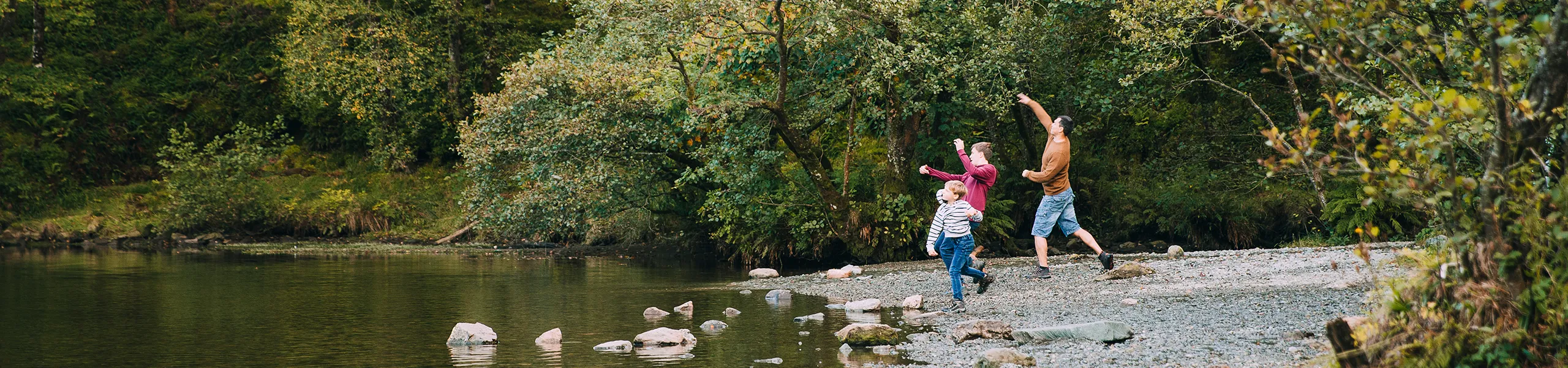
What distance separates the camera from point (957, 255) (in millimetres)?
12078

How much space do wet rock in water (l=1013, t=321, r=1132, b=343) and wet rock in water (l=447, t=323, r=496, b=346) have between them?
450 centimetres

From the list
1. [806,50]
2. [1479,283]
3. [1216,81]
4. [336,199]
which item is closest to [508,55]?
[336,199]

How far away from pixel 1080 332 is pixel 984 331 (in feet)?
2.63

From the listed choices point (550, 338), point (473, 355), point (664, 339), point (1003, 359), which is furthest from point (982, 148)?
point (473, 355)

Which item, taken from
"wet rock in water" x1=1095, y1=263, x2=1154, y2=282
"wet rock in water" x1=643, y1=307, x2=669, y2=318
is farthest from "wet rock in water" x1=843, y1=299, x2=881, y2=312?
"wet rock in water" x1=1095, y1=263, x2=1154, y2=282

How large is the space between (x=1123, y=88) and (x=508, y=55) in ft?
68.7

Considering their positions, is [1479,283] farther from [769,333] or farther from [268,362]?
[268,362]

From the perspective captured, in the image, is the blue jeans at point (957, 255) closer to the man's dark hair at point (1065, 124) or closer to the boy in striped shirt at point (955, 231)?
the boy in striped shirt at point (955, 231)

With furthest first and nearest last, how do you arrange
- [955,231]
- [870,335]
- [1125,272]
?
1. [1125,272]
2. [955,231]
3. [870,335]

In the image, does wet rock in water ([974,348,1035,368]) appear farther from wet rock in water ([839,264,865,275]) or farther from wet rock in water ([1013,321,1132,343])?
wet rock in water ([839,264,865,275])

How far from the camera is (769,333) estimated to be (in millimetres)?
10711

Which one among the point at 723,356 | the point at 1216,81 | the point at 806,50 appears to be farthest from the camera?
the point at 1216,81

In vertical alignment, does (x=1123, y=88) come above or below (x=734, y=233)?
above

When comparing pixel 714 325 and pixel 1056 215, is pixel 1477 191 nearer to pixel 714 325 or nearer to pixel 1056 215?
pixel 714 325
